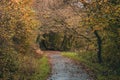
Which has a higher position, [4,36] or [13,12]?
[13,12]

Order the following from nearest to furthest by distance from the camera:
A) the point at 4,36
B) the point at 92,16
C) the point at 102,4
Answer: the point at 4,36 → the point at 102,4 → the point at 92,16

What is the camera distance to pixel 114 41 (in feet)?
65.5

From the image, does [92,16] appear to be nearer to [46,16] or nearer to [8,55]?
[8,55]

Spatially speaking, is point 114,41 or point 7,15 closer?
point 7,15

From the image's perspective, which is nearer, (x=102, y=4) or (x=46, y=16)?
(x=102, y=4)

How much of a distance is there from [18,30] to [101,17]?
5.29m

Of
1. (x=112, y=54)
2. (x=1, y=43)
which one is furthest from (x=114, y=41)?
(x=1, y=43)

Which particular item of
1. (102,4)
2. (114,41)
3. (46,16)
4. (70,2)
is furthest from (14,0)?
(46,16)

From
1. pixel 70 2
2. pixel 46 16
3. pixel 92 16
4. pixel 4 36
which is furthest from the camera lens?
pixel 46 16

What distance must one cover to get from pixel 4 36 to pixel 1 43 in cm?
100

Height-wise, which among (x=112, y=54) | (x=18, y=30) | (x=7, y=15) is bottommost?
(x=112, y=54)

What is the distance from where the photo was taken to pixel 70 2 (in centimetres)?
3034

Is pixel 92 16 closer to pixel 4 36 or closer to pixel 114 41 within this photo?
pixel 114 41

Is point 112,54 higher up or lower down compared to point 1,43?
lower down
